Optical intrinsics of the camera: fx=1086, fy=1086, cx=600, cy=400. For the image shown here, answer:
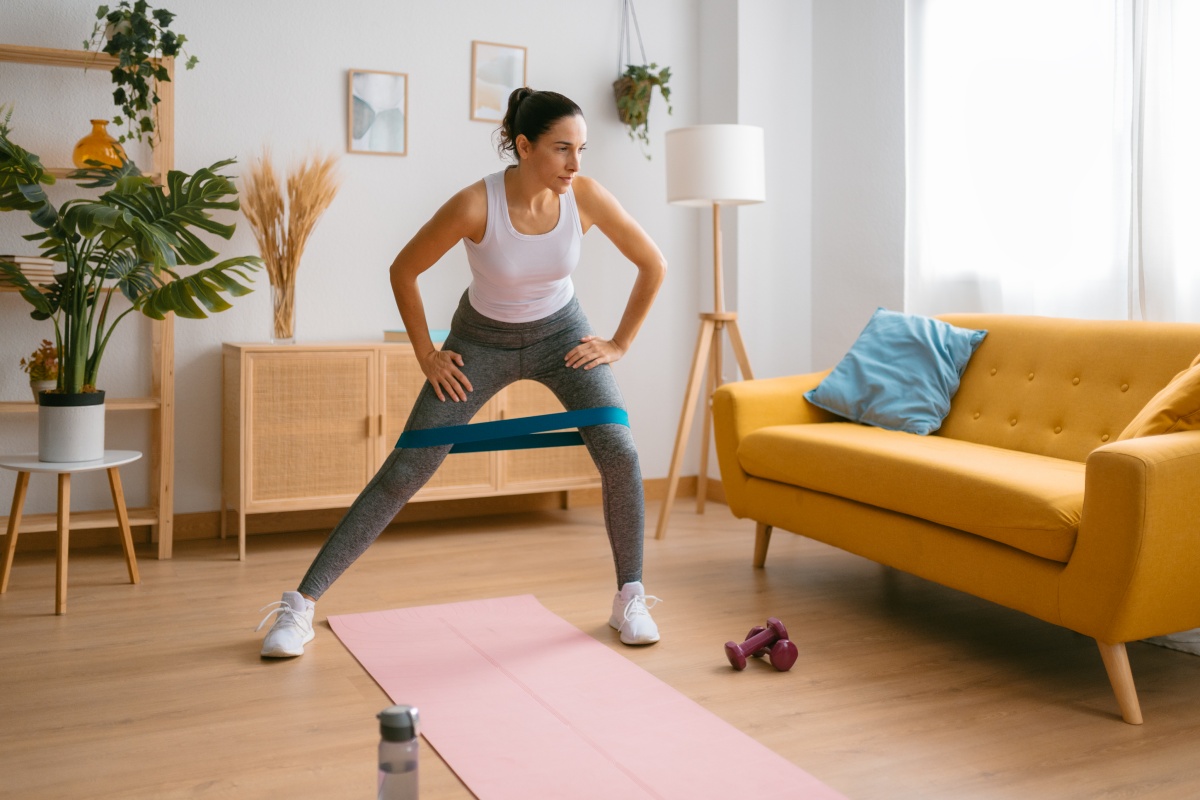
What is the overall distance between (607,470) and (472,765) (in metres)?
0.97

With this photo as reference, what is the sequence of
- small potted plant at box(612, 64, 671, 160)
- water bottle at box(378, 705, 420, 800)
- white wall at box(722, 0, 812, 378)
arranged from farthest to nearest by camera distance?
white wall at box(722, 0, 812, 378) → small potted plant at box(612, 64, 671, 160) → water bottle at box(378, 705, 420, 800)

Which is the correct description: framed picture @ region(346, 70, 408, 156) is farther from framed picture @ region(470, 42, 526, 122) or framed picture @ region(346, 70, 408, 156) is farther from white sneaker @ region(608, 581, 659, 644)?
white sneaker @ region(608, 581, 659, 644)

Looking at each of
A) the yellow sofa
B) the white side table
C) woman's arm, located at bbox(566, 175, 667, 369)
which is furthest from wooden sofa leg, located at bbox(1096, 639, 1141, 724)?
the white side table

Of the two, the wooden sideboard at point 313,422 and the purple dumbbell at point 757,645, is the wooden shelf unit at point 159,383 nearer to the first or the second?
the wooden sideboard at point 313,422

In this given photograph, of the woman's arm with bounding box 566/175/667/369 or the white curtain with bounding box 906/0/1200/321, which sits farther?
the white curtain with bounding box 906/0/1200/321

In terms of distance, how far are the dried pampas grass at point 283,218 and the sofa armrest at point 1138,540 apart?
2802 mm

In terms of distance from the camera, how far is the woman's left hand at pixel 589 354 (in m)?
2.74

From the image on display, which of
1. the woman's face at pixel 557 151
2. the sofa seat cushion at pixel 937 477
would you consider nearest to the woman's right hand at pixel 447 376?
the woman's face at pixel 557 151

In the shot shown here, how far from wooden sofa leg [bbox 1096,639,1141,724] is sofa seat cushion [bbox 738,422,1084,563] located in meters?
0.20

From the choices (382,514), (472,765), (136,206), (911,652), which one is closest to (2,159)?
(136,206)

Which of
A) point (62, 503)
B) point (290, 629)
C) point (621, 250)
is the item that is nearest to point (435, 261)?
point (621, 250)

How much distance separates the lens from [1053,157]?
3.59 metres

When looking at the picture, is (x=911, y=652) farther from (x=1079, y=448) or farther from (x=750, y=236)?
(x=750, y=236)

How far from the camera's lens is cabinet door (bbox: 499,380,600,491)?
4184 millimetres
